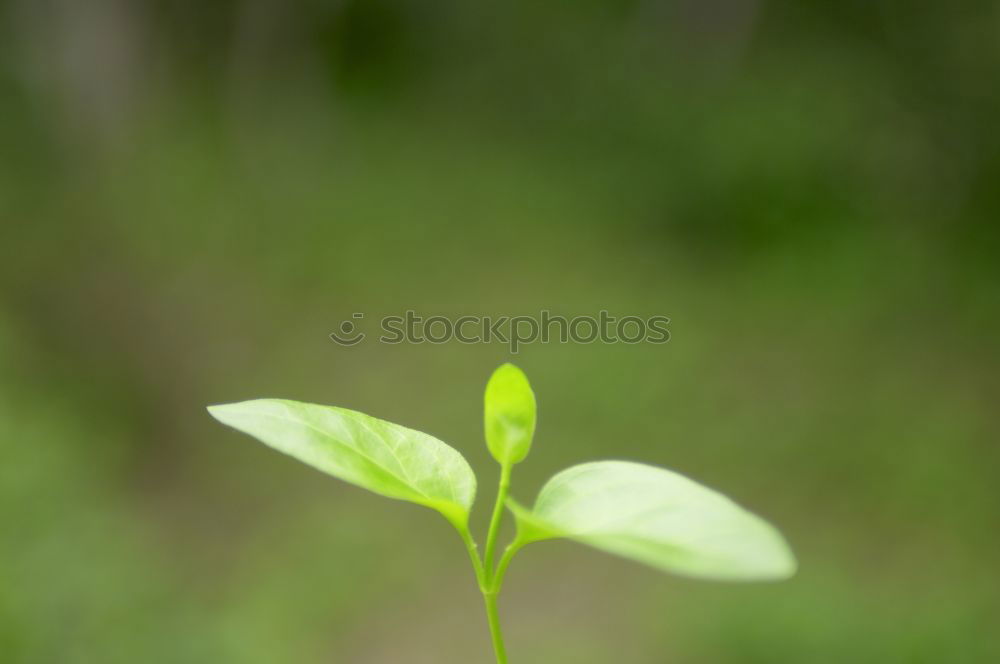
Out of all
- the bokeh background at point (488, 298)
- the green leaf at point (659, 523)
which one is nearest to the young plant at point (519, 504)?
the green leaf at point (659, 523)

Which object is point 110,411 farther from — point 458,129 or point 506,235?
point 458,129

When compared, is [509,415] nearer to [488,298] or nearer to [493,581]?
[493,581]

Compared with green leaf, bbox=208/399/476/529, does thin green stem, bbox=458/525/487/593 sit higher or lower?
lower

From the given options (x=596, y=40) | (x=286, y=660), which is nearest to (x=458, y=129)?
(x=596, y=40)
